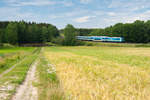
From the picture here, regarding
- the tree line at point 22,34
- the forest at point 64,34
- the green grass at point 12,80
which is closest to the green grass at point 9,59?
the green grass at point 12,80

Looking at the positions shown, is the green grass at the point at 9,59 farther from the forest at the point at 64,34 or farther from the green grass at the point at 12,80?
the forest at the point at 64,34

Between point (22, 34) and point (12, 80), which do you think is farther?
point (22, 34)

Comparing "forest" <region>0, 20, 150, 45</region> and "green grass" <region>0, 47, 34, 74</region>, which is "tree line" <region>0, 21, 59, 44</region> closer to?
"forest" <region>0, 20, 150, 45</region>

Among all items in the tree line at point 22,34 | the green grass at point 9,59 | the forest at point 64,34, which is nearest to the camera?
the green grass at point 9,59

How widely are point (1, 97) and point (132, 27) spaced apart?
96.4 m

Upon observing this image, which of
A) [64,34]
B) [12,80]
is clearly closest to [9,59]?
[12,80]

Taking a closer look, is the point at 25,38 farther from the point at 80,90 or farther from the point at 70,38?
the point at 80,90

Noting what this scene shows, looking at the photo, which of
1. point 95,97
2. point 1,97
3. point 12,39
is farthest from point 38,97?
point 12,39

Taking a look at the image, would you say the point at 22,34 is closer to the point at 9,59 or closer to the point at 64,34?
the point at 64,34

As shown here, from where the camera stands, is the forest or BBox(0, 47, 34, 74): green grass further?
the forest

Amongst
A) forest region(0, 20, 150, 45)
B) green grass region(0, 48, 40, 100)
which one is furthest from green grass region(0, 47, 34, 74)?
forest region(0, 20, 150, 45)

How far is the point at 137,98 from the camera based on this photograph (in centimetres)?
390

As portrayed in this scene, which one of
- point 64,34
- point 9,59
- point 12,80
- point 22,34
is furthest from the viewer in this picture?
point 64,34

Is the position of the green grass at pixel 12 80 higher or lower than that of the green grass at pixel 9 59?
higher
